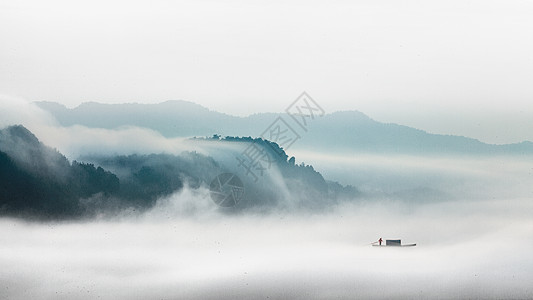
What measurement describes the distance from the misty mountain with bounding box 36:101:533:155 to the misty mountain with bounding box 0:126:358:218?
0.46 ft

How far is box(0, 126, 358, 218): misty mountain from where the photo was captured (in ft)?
13.7

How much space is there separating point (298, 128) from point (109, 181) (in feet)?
4.18

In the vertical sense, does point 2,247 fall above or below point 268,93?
below

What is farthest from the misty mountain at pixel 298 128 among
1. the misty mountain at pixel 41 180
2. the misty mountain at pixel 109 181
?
the misty mountain at pixel 41 180

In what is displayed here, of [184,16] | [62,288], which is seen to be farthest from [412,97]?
[62,288]

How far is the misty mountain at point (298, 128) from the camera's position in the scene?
13.8ft

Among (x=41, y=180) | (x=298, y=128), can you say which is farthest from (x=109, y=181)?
(x=298, y=128)

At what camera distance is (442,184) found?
428 centimetres

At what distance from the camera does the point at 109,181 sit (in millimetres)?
4195

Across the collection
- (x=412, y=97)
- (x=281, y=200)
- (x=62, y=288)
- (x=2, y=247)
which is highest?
(x=412, y=97)

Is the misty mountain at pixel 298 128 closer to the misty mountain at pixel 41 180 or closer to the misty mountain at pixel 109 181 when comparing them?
the misty mountain at pixel 109 181

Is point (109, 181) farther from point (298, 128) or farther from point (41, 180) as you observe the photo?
point (298, 128)

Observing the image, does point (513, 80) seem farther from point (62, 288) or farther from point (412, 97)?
point (62, 288)

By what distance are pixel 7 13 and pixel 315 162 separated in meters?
2.21
